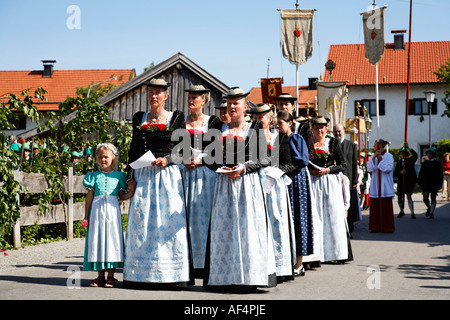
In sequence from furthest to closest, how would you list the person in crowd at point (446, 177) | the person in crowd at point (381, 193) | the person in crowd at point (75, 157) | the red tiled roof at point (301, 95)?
the red tiled roof at point (301, 95) < the person in crowd at point (446, 177) < the person in crowd at point (381, 193) < the person in crowd at point (75, 157)

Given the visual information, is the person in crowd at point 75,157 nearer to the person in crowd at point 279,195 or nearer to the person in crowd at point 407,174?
the person in crowd at point 279,195

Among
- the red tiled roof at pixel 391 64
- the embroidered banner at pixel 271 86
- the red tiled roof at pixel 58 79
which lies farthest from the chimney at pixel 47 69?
the embroidered banner at pixel 271 86

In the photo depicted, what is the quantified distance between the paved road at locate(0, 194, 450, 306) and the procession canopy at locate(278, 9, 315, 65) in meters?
8.42

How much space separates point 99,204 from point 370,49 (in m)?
17.6

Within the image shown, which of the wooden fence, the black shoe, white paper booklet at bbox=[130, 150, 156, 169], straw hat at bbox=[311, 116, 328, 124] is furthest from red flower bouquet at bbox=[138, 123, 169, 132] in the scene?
the wooden fence

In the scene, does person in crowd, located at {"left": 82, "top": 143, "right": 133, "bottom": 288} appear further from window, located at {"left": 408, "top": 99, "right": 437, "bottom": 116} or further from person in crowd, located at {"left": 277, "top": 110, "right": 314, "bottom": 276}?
window, located at {"left": 408, "top": 99, "right": 437, "bottom": 116}

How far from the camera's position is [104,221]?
7.80m

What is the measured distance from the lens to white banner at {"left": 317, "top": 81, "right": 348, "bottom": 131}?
21.7m

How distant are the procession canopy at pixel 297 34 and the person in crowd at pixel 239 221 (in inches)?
522

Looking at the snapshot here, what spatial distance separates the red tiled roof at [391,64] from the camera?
176 feet

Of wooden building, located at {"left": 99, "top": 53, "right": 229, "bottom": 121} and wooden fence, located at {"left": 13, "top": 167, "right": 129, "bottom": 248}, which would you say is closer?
wooden fence, located at {"left": 13, "top": 167, "right": 129, "bottom": 248}

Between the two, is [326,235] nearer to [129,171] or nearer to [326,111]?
[129,171]

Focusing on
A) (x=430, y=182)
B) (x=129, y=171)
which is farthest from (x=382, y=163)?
(x=129, y=171)

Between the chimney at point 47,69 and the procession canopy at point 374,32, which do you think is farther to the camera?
the chimney at point 47,69
